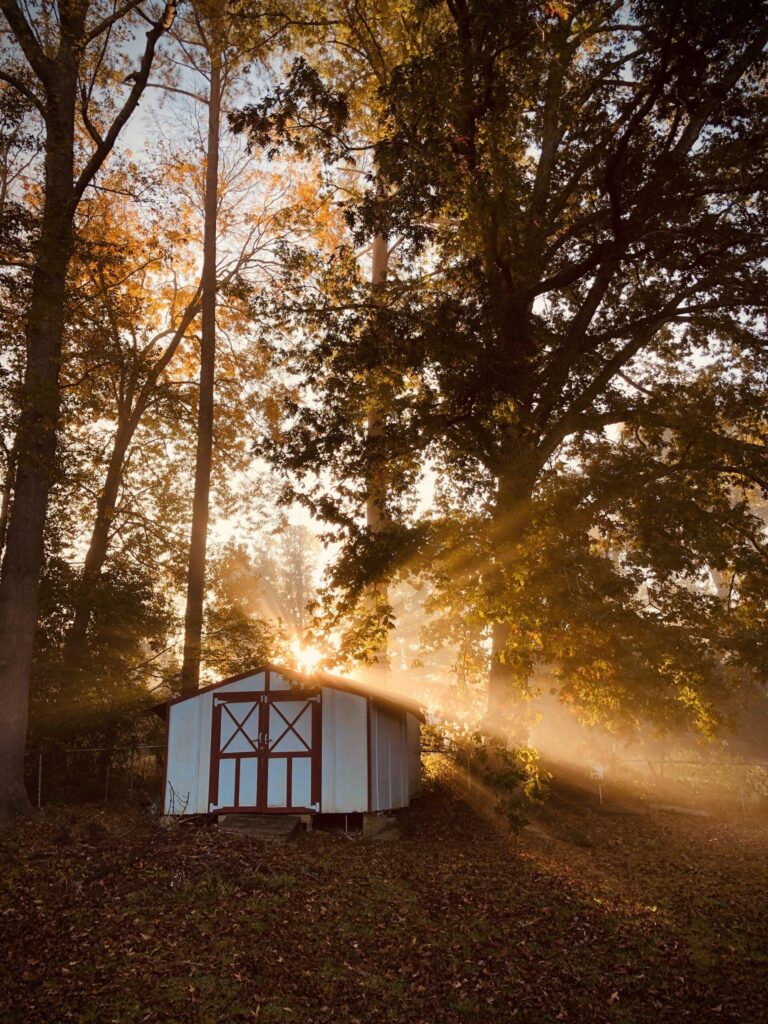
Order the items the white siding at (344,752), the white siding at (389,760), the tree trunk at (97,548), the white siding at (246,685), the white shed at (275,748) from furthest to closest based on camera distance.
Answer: the tree trunk at (97,548) → the white siding at (246,685) → the white siding at (389,760) → the white shed at (275,748) → the white siding at (344,752)

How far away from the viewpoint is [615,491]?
10852 mm

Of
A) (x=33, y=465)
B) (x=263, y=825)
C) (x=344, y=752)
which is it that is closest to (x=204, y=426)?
(x=33, y=465)

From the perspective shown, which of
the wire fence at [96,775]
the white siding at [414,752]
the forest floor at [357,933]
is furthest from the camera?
the white siding at [414,752]

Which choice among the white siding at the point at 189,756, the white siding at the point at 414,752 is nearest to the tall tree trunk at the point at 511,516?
the white siding at the point at 189,756

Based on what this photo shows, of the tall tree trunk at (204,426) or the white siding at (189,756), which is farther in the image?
the tall tree trunk at (204,426)

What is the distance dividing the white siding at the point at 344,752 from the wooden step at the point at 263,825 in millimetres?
916

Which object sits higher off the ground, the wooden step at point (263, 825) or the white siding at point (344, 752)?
the white siding at point (344, 752)

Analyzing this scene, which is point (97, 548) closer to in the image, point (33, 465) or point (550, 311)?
point (33, 465)

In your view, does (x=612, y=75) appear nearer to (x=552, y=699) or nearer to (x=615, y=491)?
(x=615, y=491)

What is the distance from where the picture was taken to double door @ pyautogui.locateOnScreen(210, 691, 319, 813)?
1405cm

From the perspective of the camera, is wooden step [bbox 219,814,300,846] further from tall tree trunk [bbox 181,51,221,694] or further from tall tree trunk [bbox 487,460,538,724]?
tall tree trunk [bbox 487,460,538,724]

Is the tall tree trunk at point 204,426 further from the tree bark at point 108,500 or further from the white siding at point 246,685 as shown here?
the tree bark at point 108,500

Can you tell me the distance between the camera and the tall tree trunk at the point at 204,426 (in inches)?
622

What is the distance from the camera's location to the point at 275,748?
47.1ft
